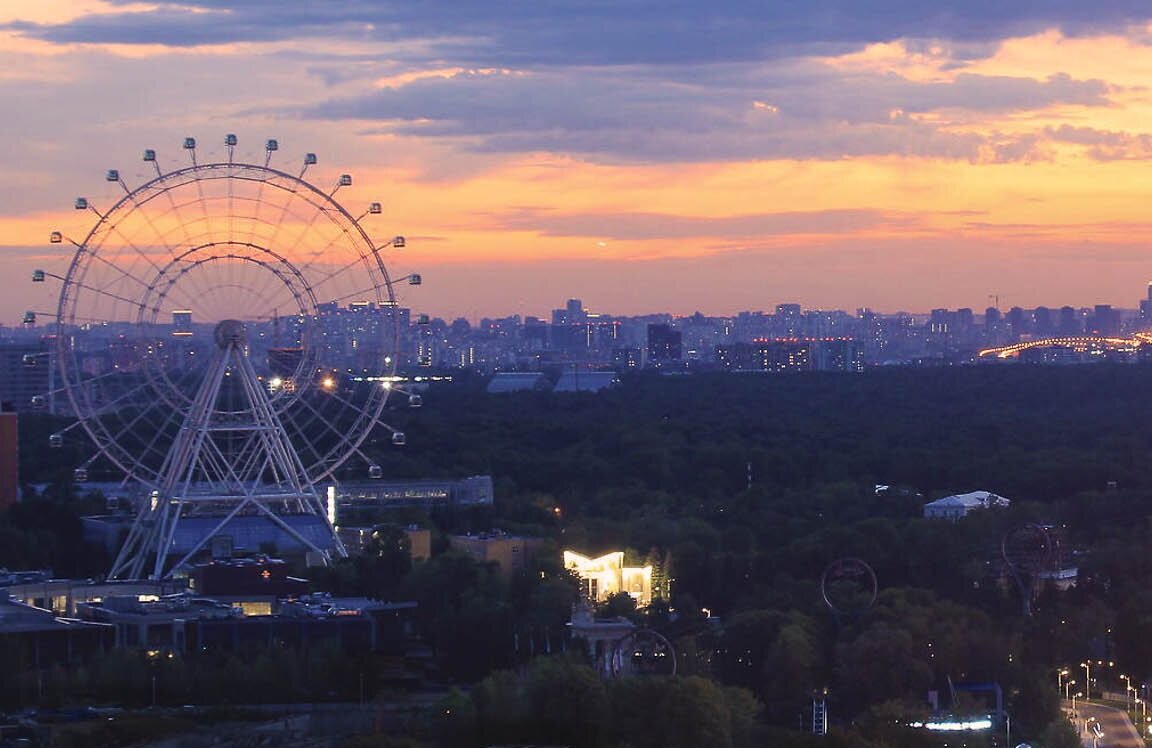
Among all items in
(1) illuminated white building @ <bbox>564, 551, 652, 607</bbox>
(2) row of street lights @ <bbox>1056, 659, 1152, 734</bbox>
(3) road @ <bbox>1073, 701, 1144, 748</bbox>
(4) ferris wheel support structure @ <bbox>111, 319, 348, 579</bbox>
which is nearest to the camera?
(3) road @ <bbox>1073, 701, 1144, 748</bbox>

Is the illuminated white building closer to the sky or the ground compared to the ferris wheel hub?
closer to the ground

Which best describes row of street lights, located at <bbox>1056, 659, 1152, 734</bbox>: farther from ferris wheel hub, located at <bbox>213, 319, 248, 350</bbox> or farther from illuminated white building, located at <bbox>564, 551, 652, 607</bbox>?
ferris wheel hub, located at <bbox>213, 319, 248, 350</bbox>

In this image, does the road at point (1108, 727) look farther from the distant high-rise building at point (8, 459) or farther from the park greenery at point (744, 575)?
the distant high-rise building at point (8, 459)

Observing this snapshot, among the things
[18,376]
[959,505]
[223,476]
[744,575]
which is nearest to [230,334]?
[223,476]

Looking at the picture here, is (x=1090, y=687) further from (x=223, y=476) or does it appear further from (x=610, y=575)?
(x=223, y=476)

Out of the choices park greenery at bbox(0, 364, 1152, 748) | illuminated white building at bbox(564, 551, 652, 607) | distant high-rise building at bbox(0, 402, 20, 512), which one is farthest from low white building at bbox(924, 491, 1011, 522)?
distant high-rise building at bbox(0, 402, 20, 512)

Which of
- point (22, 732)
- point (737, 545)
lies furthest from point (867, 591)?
point (22, 732)
